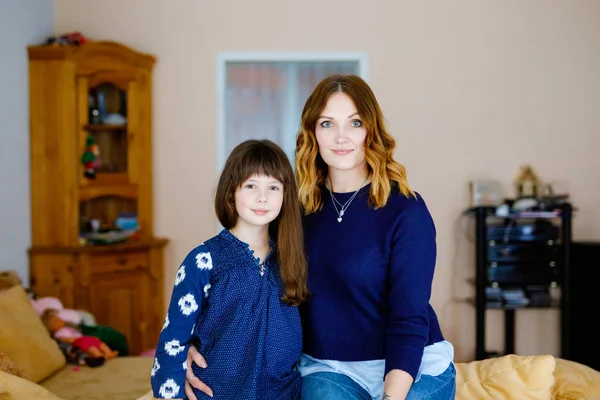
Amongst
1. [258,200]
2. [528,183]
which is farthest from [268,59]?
[258,200]

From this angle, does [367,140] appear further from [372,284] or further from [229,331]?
[229,331]

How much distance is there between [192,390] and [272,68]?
3.60 m

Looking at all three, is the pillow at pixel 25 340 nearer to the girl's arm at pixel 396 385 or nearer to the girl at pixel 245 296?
the girl at pixel 245 296

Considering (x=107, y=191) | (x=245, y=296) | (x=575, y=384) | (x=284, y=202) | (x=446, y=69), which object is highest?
(x=446, y=69)

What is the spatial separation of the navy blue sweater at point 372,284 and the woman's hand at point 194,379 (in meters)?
0.27

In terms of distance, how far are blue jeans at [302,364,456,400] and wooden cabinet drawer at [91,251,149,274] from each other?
9.05ft

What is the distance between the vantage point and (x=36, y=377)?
272 centimetres

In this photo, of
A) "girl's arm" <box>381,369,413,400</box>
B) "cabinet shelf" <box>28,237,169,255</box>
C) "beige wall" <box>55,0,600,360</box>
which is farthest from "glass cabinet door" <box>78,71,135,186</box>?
"girl's arm" <box>381,369,413,400</box>

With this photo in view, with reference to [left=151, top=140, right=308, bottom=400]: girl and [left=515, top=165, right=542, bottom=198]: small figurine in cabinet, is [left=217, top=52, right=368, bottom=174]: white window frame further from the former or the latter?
[left=151, top=140, right=308, bottom=400]: girl

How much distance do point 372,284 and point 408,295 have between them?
0.09 m

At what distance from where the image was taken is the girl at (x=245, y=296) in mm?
1618

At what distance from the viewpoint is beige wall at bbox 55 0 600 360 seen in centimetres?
462

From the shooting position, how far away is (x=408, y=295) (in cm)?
161

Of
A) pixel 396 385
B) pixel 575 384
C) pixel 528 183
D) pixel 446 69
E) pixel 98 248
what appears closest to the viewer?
pixel 396 385
